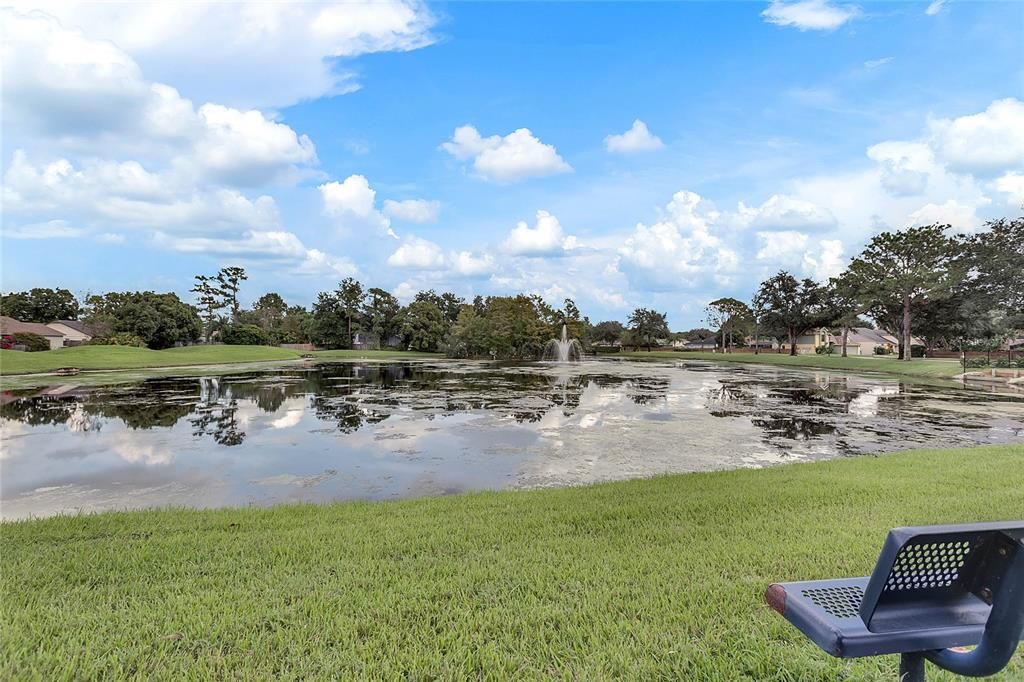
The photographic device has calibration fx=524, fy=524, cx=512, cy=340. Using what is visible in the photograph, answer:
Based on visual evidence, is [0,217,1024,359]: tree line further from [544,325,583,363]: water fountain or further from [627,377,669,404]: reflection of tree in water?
[627,377,669,404]: reflection of tree in water

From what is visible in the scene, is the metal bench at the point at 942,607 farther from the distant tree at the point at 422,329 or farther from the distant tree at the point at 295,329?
the distant tree at the point at 295,329

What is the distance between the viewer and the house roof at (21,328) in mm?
45550

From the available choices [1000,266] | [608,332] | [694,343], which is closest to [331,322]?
[608,332]

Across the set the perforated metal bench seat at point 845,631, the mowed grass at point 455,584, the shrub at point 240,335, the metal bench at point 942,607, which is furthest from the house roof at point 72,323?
the metal bench at point 942,607

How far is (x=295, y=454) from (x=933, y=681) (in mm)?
7812

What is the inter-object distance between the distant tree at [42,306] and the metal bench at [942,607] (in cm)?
8427

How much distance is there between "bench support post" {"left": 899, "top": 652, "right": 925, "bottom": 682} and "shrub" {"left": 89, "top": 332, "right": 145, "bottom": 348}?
5049cm

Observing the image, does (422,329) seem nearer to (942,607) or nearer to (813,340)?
(942,607)

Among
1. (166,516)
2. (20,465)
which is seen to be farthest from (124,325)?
(166,516)

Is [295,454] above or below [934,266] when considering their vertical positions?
below

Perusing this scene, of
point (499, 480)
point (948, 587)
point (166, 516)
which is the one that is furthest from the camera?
point (499, 480)

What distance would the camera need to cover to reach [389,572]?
3150 mm

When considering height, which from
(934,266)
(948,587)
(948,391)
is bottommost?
(948,391)

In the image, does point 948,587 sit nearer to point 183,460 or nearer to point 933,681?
point 933,681
